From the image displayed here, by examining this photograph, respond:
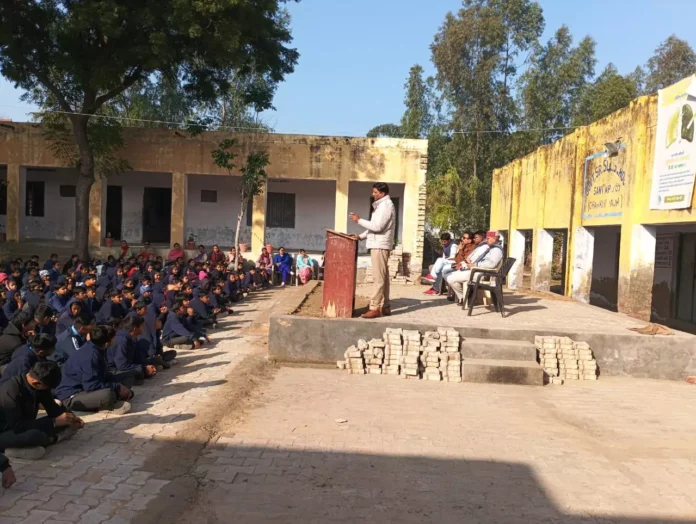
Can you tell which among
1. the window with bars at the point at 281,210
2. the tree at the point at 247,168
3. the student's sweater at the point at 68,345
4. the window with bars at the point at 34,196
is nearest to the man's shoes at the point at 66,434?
the student's sweater at the point at 68,345

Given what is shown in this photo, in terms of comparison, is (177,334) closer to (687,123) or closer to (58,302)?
(58,302)

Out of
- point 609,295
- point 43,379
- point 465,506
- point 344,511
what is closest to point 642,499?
point 465,506

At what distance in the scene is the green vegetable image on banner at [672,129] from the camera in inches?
394

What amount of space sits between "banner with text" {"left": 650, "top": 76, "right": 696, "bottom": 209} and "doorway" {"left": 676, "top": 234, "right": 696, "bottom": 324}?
380cm

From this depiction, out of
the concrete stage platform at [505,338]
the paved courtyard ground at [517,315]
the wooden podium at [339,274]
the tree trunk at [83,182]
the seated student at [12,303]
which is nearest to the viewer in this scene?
the concrete stage platform at [505,338]

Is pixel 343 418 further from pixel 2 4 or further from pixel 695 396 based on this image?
pixel 2 4

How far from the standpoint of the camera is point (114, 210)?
20469mm

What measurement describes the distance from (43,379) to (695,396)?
6659 mm

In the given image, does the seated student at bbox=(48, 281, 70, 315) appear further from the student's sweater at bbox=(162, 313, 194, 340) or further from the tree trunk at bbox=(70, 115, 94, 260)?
the tree trunk at bbox=(70, 115, 94, 260)

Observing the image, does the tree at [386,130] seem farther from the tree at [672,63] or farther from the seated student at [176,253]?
the seated student at [176,253]

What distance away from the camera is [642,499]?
3963 millimetres

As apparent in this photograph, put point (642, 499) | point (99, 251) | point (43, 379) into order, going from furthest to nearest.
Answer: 1. point (99, 251)
2. point (43, 379)
3. point (642, 499)

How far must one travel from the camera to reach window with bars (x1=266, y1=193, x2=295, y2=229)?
2045 centimetres

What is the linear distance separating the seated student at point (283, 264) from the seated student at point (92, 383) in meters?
11.9
